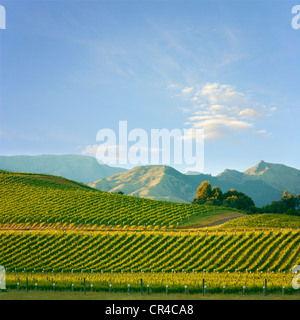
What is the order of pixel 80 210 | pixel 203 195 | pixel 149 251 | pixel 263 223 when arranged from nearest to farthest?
pixel 149 251, pixel 263 223, pixel 80 210, pixel 203 195

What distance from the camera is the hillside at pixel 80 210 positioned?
7150 centimetres

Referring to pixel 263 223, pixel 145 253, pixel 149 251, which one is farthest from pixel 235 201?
pixel 145 253

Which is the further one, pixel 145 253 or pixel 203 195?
pixel 203 195

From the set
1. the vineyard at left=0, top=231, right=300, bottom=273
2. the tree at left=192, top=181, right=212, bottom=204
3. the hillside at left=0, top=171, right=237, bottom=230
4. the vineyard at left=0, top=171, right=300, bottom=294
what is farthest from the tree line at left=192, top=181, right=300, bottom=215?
the vineyard at left=0, top=231, right=300, bottom=273

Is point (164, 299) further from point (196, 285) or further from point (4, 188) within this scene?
point (4, 188)

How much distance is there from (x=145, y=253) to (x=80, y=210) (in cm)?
3427

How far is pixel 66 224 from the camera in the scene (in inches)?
2813

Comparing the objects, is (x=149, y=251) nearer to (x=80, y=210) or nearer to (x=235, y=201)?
(x=80, y=210)

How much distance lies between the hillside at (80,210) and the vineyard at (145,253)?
28cm

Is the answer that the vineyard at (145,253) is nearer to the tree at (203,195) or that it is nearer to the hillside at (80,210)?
the hillside at (80,210)

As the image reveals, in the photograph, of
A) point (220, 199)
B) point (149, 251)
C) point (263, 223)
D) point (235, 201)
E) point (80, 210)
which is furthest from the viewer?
point (220, 199)

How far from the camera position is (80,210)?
261 feet
